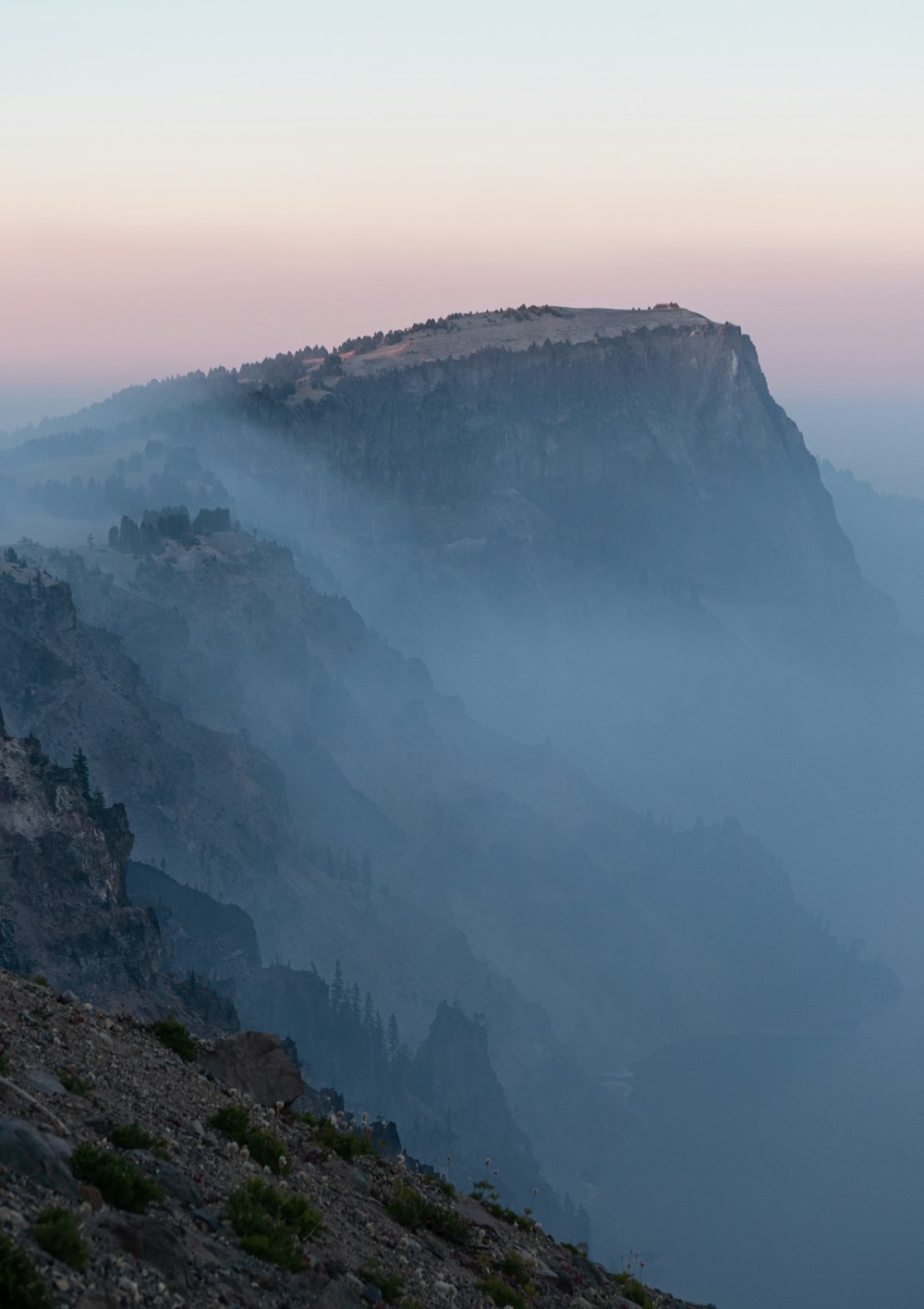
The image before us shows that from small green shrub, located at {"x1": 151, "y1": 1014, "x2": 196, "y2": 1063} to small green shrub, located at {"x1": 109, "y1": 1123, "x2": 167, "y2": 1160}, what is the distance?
7.86 metres

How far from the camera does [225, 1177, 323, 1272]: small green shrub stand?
2327cm

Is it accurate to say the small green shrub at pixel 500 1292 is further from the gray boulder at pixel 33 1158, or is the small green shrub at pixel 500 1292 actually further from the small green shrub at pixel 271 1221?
the gray boulder at pixel 33 1158

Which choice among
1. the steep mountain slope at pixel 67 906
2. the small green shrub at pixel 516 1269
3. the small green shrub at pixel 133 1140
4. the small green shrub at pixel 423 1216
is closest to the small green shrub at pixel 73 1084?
the small green shrub at pixel 133 1140

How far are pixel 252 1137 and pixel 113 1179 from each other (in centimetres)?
647

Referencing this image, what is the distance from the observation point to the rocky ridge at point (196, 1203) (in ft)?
68.7

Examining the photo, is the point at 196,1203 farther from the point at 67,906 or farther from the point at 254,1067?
the point at 67,906

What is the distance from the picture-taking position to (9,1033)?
1099 inches

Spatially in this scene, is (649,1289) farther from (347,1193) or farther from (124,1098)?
(124,1098)

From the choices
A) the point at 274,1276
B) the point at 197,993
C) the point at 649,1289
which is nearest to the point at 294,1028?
the point at 197,993

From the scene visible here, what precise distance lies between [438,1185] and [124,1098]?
9.25 meters

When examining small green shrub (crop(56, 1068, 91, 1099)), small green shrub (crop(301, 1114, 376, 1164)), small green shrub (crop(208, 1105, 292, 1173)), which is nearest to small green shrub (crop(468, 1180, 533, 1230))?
small green shrub (crop(301, 1114, 376, 1164))

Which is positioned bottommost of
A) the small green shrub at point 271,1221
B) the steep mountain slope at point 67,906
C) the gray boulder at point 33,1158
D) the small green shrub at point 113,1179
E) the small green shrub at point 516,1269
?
the steep mountain slope at point 67,906

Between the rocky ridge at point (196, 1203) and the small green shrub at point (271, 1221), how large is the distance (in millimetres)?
124

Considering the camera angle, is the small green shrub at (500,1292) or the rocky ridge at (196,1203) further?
the small green shrub at (500,1292)
